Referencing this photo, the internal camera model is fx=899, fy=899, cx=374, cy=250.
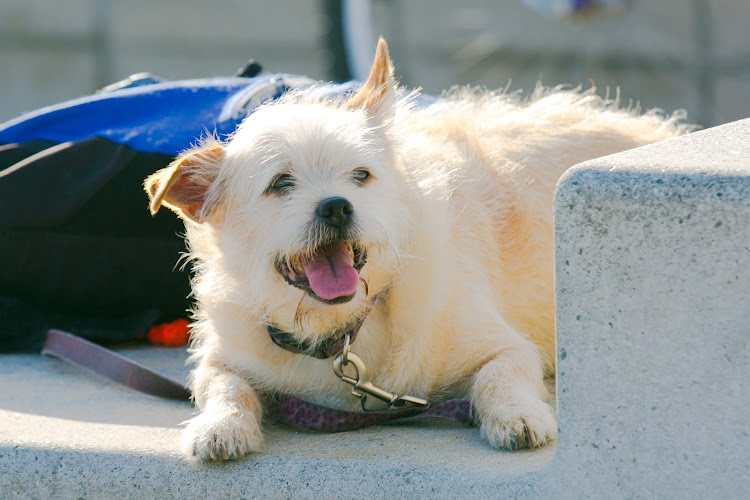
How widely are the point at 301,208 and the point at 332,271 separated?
204 millimetres

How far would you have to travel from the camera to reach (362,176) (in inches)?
108

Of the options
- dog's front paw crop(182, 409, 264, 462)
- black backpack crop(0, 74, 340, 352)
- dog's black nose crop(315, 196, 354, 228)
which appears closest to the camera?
dog's front paw crop(182, 409, 264, 462)

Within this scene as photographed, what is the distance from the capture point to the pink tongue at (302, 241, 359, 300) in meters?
2.57

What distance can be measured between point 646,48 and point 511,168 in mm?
8504

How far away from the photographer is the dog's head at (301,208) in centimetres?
258

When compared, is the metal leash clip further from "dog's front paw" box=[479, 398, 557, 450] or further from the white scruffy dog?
"dog's front paw" box=[479, 398, 557, 450]

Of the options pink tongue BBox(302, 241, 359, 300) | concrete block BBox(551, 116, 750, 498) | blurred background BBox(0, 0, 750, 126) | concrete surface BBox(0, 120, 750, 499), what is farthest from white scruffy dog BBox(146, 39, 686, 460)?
blurred background BBox(0, 0, 750, 126)

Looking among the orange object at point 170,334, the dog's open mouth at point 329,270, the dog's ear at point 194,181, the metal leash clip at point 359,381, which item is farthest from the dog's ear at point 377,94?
the orange object at point 170,334

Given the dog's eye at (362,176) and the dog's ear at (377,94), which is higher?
the dog's ear at (377,94)

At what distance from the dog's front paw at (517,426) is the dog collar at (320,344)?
1.63 ft

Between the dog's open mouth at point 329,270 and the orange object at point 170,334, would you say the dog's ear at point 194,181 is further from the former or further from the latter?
the orange object at point 170,334

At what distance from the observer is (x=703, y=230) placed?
1.76 meters

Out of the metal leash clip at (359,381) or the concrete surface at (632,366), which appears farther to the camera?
the metal leash clip at (359,381)

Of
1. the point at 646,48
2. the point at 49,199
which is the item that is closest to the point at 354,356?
the point at 49,199
